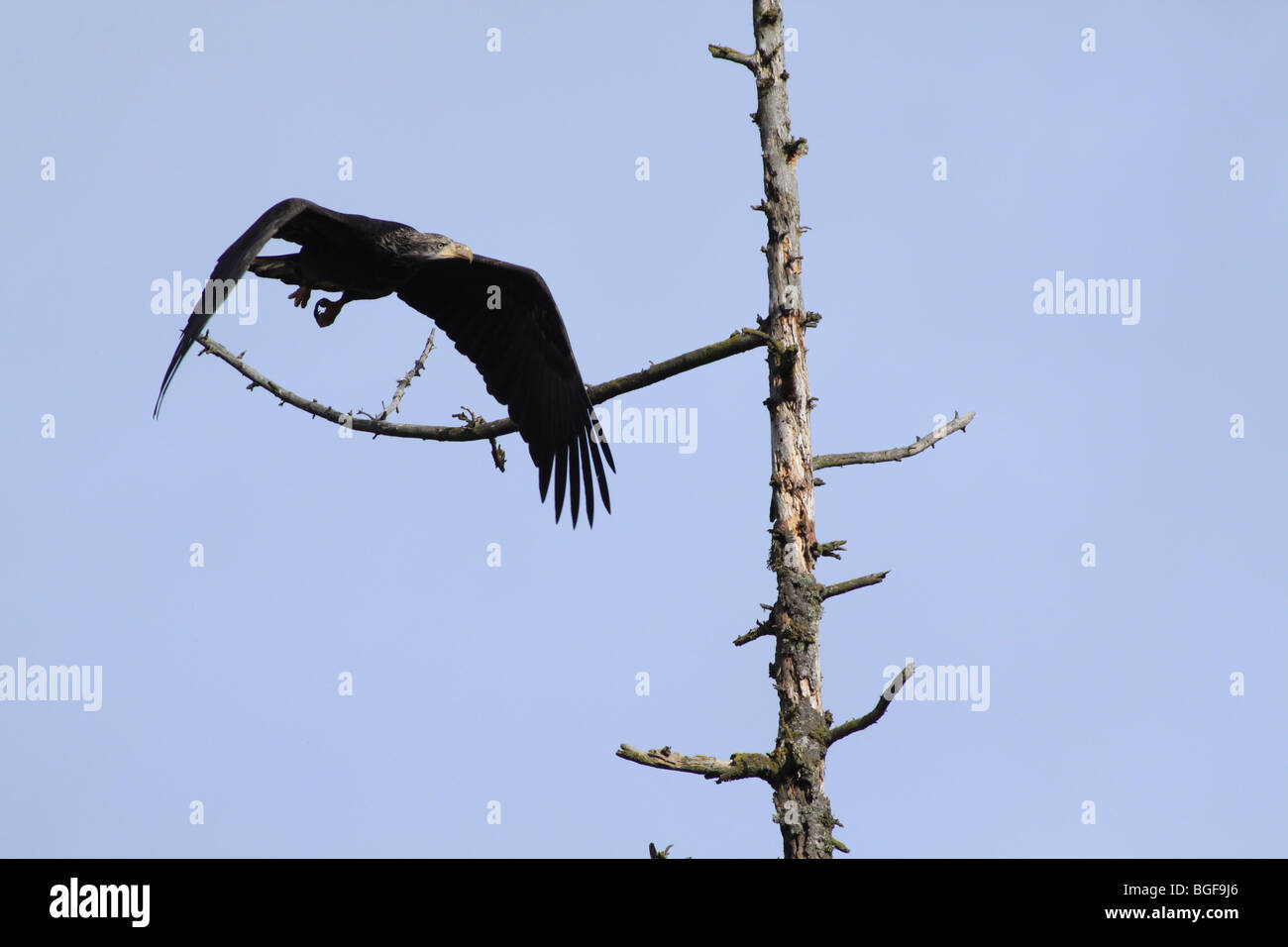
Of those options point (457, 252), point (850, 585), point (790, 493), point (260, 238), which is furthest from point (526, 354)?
point (850, 585)

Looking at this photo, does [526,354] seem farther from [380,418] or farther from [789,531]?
[789,531]

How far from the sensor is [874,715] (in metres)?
6.28

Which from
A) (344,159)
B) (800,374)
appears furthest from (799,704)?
(344,159)

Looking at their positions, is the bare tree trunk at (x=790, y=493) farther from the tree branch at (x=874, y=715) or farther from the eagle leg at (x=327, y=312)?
the eagle leg at (x=327, y=312)

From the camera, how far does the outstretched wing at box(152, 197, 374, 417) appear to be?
21.5 ft

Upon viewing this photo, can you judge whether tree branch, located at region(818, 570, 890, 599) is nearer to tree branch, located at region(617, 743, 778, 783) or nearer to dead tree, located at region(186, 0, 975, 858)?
dead tree, located at region(186, 0, 975, 858)

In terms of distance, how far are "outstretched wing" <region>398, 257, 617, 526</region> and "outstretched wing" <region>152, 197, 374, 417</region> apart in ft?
3.84

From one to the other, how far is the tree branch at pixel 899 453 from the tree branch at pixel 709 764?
1.74 m

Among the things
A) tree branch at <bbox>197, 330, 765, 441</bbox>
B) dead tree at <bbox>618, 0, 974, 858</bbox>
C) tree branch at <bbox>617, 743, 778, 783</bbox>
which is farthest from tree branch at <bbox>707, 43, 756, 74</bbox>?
tree branch at <bbox>617, 743, 778, 783</bbox>

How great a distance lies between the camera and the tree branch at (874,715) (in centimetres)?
607

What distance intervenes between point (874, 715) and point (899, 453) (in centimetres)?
181

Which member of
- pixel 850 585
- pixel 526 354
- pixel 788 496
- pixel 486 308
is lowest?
pixel 850 585

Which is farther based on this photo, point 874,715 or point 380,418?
point 380,418
